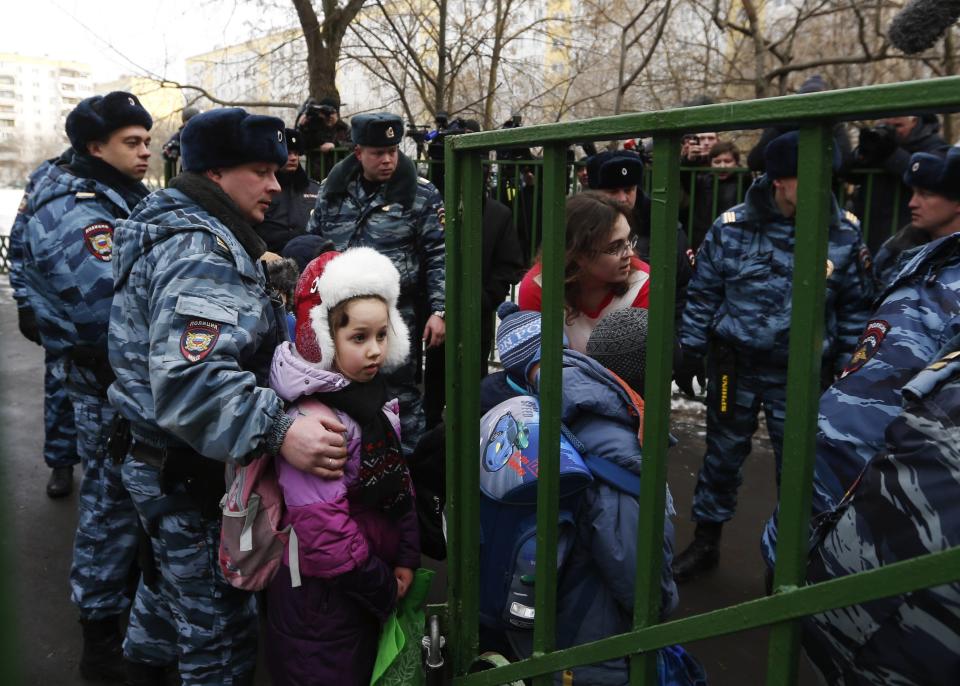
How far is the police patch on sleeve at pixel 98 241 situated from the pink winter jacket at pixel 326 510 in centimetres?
131

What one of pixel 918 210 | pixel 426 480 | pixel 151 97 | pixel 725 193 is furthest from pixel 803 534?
pixel 151 97

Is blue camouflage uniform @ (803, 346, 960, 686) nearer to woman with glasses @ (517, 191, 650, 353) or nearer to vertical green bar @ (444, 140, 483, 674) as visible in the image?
vertical green bar @ (444, 140, 483, 674)

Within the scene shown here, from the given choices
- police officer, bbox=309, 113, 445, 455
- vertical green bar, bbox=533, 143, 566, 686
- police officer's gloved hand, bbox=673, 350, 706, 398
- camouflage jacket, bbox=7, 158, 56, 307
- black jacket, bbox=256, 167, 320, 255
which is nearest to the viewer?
vertical green bar, bbox=533, 143, 566, 686

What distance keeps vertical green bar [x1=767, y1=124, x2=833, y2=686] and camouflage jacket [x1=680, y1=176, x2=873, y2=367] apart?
238 centimetres

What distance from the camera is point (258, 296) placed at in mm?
2131

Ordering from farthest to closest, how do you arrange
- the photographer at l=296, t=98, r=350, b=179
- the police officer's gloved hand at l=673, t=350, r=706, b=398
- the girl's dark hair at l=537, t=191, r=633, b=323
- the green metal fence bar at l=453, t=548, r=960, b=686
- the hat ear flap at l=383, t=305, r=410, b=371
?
the photographer at l=296, t=98, r=350, b=179, the police officer's gloved hand at l=673, t=350, r=706, b=398, the girl's dark hair at l=537, t=191, r=633, b=323, the hat ear flap at l=383, t=305, r=410, b=371, the green metal fence bar at l=453, t=548, r=960, b=686

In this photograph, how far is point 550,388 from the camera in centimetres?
138

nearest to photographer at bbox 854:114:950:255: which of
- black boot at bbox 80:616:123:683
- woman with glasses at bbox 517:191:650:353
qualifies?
woman with glasses at bbox 517:191:650:353

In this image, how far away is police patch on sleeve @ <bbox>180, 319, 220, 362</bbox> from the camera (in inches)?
74.7

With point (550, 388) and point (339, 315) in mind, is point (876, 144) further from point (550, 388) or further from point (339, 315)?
point (550, 388)

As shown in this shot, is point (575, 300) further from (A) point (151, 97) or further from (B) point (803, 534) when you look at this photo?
(A) point (151, 97)

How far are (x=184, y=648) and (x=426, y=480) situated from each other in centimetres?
80

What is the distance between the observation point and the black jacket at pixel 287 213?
475 cm

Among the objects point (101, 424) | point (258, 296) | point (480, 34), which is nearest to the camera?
point (258, 296)
